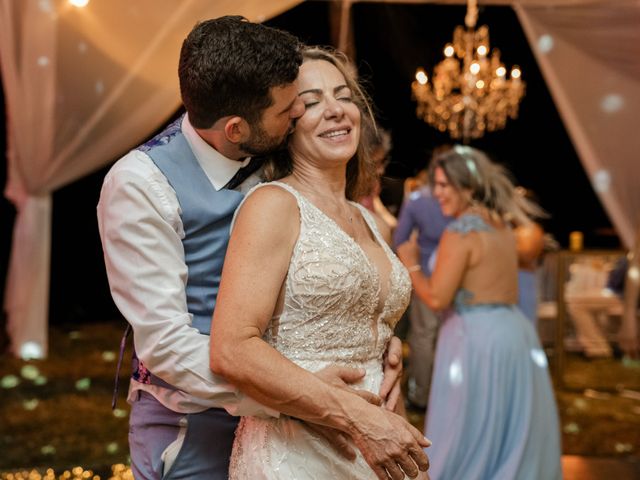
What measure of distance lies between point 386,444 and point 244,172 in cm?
65

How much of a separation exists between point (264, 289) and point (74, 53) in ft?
9.76

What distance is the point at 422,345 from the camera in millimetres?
5867

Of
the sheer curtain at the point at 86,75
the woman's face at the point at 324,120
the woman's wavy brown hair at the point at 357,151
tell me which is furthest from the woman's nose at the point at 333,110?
the sheer curtain at the point at 86,75

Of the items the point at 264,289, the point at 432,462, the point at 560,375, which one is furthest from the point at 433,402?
the point at 560,375

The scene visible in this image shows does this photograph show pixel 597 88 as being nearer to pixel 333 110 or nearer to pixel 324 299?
pixel 333 110

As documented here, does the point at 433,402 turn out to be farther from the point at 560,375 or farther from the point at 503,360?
the point at 560,375

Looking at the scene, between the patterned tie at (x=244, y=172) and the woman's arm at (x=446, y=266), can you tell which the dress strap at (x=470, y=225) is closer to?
the woman's arm at (x=446, y=266)

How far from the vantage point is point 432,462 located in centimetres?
400

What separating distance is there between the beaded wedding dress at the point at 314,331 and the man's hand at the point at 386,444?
165 millimetres

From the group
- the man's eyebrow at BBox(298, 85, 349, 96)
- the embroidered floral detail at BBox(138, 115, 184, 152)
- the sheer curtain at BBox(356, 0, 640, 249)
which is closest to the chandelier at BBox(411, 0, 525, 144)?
the sheer curtain at BBox(356, 0, 640, 249)

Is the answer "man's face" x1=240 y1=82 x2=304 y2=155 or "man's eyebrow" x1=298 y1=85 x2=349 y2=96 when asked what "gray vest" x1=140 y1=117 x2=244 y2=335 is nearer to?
→ "man's face" x1=240 y1=82 x2=304 y2=155

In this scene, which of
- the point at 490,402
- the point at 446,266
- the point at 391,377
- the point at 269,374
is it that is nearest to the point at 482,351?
the point at 490,402

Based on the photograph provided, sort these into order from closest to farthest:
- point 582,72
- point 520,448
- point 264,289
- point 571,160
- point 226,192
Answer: point 264,289, point 226,192, point 520,448, point 582,72, point 571,160

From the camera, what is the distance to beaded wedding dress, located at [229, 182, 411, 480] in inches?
70.0
